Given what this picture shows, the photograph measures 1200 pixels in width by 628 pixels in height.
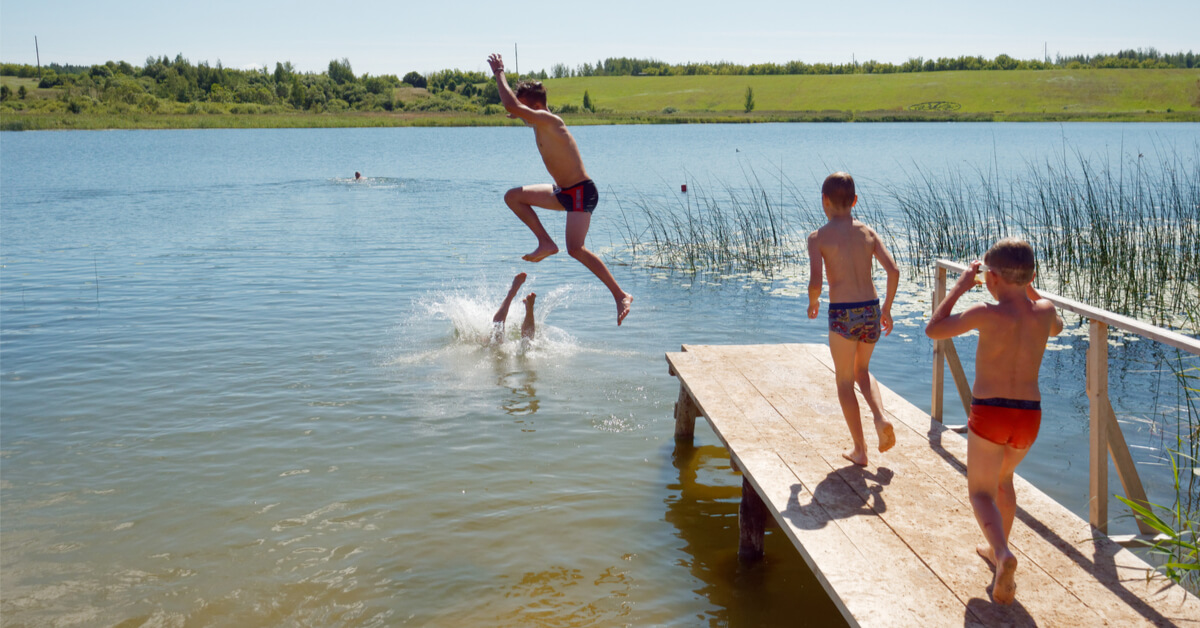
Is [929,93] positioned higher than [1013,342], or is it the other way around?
[929,93]

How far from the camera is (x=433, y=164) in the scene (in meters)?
40.6

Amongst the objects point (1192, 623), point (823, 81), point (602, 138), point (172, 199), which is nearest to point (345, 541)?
point (1192, 623)

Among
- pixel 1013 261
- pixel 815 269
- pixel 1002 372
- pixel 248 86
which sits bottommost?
pixel 1002 372

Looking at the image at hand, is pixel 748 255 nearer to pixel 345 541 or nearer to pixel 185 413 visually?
pixel 185 413

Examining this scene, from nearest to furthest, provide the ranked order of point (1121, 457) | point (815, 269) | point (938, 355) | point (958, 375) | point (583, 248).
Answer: point (1121, 457) → point (815, 269) → point (958, 375) → point (938, 355) → point (583, 248)

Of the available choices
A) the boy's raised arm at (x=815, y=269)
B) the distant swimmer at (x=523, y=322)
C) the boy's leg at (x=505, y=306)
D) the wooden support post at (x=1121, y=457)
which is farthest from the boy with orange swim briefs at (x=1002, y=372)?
the distant swimmer at (x=523, y=322)

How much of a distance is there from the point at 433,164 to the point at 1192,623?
39.1 meters

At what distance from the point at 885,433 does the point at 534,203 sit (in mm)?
3076

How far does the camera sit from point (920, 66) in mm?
119938

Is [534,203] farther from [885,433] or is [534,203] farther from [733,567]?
[885,433]

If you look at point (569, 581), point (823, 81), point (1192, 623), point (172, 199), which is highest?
point (823, 81)

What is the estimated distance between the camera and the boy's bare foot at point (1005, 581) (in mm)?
3510

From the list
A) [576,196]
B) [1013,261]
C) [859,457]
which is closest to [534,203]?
[576,196]

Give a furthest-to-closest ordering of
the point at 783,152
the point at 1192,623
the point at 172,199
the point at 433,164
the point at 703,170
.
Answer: the point at 783,152 → the point at 433,164 → the point at 703,170 → the point at 172,199 → the point at 1192,623
